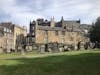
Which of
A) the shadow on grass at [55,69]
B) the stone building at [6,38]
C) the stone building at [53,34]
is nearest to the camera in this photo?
the shadow on grass at [55,69]

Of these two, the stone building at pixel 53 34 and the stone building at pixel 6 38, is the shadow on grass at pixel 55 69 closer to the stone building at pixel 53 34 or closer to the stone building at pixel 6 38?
the stone building at pixel 6 38

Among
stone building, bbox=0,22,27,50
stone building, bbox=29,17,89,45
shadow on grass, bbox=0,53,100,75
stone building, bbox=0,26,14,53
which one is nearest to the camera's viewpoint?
shadow on grass, bbox=0,53,100,75

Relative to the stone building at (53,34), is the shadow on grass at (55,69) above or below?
below

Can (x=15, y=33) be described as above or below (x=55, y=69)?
above

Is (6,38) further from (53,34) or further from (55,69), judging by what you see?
(55,69)

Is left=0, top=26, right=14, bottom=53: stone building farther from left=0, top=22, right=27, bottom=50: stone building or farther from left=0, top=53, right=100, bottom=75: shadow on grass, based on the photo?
left=0, top=53, right=100, bottom=75: shadow on grass

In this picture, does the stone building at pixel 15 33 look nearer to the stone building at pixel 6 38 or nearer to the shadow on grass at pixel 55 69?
the stone building at pixel 6 38

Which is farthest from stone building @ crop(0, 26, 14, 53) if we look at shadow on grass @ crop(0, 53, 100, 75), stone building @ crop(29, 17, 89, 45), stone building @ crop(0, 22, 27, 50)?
shadow on grass @ crop(0, 53, 100, 75)

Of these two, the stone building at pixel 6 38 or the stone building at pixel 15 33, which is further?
the stone building at pixel 15 33

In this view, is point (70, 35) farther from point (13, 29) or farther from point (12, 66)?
point (12, 66)

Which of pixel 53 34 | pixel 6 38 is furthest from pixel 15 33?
pixel 53 34

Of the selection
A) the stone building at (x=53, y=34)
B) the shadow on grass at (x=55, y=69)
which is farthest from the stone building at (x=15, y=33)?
the shadow on grass at (x=55, y=69)

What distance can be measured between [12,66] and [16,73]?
4.01m

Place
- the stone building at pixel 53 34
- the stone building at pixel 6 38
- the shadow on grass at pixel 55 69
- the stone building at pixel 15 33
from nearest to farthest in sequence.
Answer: the shadow on grass at pixel 55 69
the stone building at pixel 6 38
the stone building at pixel 15 33
the stone building at pixel 53 34
